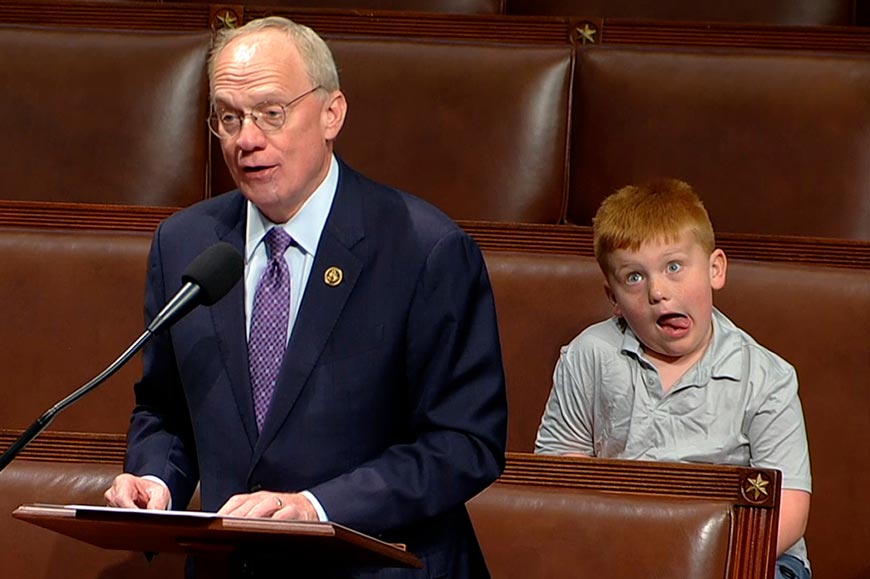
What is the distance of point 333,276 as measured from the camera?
0.70m

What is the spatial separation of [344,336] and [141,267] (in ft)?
1.12

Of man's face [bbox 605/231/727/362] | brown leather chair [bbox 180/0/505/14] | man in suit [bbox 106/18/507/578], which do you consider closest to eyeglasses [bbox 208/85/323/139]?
man in suit [bbox 106/18/507/578]

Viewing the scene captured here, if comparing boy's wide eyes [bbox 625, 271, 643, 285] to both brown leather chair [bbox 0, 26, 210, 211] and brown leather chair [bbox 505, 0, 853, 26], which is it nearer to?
brown leather chair [bbox 0, 26, 210, 211]

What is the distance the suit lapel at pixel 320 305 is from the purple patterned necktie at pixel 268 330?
0.01m

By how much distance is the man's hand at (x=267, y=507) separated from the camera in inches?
23.2

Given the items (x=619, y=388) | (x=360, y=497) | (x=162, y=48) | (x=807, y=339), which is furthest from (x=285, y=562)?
(x=162, y=48)

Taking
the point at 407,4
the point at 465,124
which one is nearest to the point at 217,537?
the point at 465,124

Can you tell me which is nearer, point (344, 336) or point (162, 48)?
point (344, 336)

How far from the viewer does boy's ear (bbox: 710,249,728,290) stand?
0.92 metres

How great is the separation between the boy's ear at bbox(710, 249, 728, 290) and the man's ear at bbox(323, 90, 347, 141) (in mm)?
278

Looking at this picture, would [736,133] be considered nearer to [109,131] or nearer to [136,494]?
[109,131]

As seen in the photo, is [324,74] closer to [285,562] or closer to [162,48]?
[285,562]

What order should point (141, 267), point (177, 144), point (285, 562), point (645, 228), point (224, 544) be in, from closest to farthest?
point (224, 544) → point (285, 562) → point (645, 228) → point (141, 267) → point (177, 144)

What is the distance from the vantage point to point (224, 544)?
577 mm
